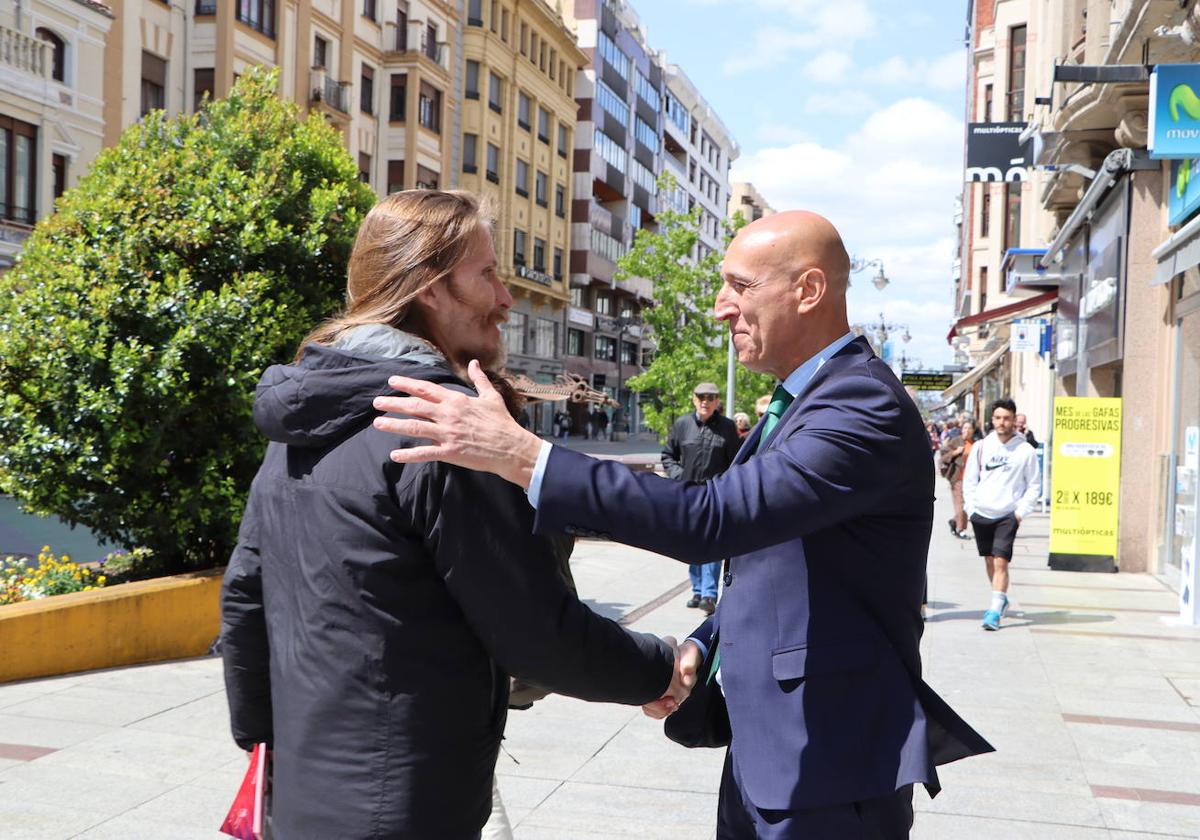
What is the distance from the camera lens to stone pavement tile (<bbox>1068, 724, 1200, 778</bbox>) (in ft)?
18.6

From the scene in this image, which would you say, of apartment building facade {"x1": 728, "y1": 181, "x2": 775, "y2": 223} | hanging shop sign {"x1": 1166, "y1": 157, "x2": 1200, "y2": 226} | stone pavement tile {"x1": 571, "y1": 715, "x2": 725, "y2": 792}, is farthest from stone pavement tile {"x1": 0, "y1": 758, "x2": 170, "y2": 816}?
apartment building facade {"x1": 728, "y1": 181, "x2": 775, "y2": 223}

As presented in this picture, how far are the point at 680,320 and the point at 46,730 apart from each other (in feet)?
86.0

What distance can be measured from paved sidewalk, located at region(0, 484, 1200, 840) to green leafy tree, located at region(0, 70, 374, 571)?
1204 millimetres

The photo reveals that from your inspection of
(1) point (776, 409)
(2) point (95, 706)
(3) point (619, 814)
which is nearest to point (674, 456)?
(2) point (95, 706)

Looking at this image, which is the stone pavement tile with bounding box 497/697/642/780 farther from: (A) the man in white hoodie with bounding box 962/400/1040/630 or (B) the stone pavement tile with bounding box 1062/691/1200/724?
(A) the man in white hoodie with bounding box 962/400/1040/630

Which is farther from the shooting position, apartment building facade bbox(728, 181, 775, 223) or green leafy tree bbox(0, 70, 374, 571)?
apartment building facade bbox(728, 181, 775, 223)

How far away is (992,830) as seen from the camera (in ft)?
15.2

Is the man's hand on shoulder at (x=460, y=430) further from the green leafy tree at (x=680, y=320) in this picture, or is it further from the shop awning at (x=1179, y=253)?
the green leafy tree at (x=680, y=320)

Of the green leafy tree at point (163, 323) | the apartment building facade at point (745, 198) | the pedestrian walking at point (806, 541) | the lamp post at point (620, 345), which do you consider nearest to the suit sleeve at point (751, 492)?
the pedestrian walking at point (806, 541)

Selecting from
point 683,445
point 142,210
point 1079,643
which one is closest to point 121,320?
point 142,210

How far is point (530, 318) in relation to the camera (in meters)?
54.3

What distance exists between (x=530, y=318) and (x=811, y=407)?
52.5m

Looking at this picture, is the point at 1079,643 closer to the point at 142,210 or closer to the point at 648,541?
the point at 142,210

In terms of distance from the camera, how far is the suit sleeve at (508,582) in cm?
192
